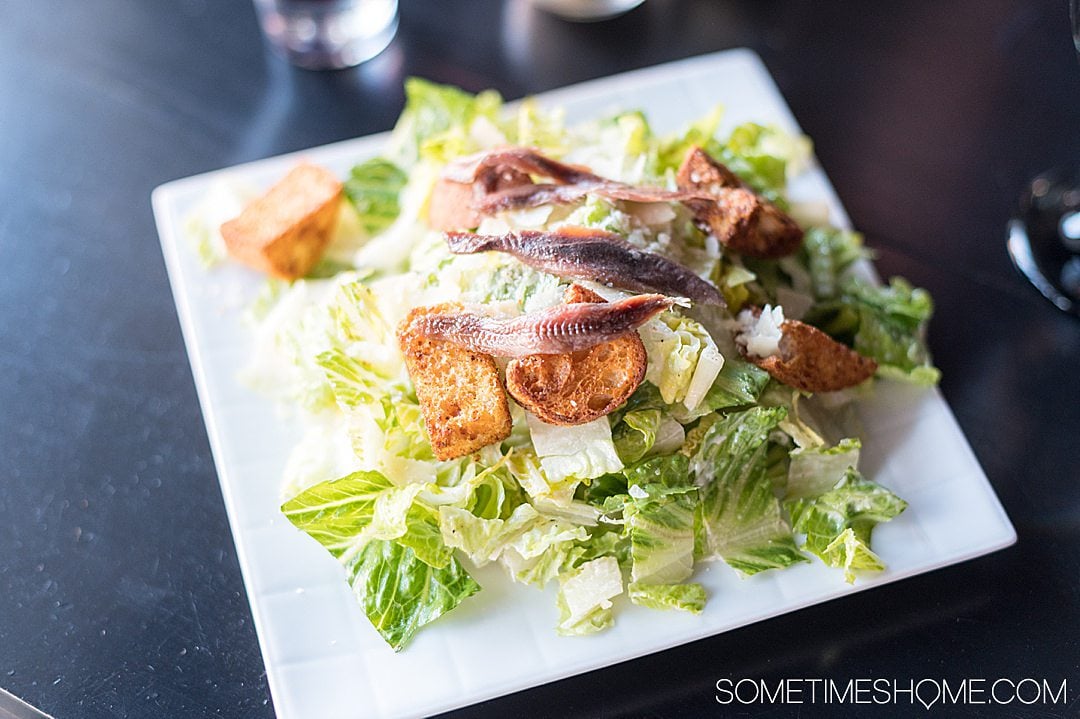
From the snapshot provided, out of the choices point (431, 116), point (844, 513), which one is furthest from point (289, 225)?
point (844, 513)

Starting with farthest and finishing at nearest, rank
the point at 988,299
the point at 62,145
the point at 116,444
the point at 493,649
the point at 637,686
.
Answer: the point at 62,145, the point at 988,299, the point at 116,444, the point at 637,686, the point at 493,649

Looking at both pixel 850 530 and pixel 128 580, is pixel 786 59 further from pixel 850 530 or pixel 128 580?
pixel 128 580

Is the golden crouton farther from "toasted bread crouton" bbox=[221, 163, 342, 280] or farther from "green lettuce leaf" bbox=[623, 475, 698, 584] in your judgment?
"toasted bread crouton" bbox=[221, 163, 342, 280]

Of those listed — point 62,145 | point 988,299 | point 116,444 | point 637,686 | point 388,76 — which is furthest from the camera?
point 388,76

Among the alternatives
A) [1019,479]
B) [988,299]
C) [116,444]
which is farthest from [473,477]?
[988,299]

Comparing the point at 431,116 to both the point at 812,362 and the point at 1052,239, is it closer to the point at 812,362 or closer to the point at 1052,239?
the point at 812,362

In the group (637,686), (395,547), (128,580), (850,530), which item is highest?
(850,530)
